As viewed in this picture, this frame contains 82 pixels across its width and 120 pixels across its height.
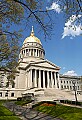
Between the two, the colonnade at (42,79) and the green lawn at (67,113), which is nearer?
the green lawn at (67,113)

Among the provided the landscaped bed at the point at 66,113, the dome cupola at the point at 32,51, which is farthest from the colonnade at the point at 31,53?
the landscaped bed at the point at 66,113

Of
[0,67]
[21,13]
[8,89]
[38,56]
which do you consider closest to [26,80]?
[8,89]

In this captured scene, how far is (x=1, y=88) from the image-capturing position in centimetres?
6762

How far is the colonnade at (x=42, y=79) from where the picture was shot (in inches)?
2643

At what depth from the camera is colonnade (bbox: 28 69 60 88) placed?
67125 millimetres

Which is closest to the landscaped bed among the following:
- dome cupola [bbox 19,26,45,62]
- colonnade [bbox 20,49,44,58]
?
dome cupola [bbox 19,26,45,62]

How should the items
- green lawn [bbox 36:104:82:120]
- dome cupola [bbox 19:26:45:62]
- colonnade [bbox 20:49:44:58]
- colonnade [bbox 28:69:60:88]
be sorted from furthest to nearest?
colonnade [bbox 20:49:44:58] < dome cupola [bbox 19:26:45:62] < colonnade [bbox 28:69:60:88] < green lawn [bbox 36:104:82:120]

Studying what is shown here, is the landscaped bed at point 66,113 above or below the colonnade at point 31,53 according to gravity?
below

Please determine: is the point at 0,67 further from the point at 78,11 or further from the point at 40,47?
the point at 40,47

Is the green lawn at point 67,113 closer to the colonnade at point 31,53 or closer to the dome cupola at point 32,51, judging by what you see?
the dome cupola at point 32,51

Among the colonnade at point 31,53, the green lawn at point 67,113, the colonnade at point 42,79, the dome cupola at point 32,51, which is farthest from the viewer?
the colonnade at point 31,53

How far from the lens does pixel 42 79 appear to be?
234 ft

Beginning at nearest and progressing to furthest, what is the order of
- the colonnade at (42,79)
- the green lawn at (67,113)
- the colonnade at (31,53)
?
the green lawn at (67,113), the colonnade at (42,79), the colonnade at (31,53)

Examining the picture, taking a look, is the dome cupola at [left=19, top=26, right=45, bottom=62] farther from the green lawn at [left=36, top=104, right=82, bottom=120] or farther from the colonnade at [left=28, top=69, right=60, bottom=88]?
the green lawn at [left=36, top=104, right=82, bottom=120]
